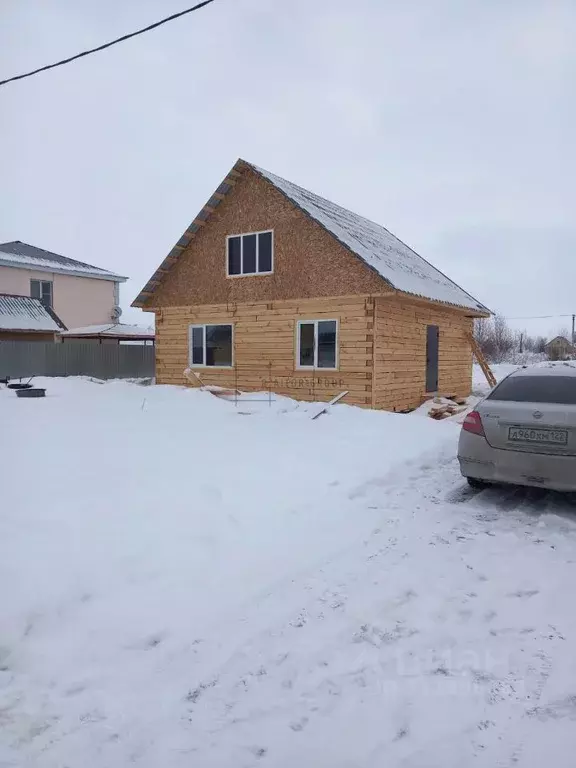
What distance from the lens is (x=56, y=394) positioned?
1431cm

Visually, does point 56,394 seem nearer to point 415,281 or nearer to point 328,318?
point 328,318

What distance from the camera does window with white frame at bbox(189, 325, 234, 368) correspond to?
15047 mm

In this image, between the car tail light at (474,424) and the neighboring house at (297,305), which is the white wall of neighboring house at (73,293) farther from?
the car tail light at (474,424)

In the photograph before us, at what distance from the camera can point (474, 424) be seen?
5.75m

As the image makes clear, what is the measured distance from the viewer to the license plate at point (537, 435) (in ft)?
16.9

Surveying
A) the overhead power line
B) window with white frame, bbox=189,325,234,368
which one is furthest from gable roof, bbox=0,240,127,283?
the overhead power line

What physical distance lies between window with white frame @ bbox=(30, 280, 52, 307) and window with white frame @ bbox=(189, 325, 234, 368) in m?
18.6

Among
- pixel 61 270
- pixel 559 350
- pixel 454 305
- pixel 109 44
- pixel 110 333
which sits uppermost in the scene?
pixel 61 270

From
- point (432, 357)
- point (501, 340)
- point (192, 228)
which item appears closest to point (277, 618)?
point (432, 357)

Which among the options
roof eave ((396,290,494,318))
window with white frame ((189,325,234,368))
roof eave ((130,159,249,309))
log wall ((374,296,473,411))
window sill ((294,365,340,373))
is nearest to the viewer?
roof eave ((396,290,494,318))

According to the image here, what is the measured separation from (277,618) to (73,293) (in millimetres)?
32341

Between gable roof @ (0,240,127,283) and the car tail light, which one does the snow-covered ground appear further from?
gable roof @ (0,240,127,283)

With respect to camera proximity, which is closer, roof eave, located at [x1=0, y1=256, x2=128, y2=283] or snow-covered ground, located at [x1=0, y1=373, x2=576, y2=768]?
snow-covered ground, located at [x1=0, y1=373, x2=576, y2=768]

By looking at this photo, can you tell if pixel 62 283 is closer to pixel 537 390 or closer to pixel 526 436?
pixel 537 390
